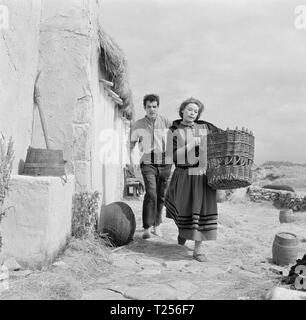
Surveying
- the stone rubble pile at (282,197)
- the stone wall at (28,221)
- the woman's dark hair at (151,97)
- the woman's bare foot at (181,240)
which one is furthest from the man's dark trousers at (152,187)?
the stone rubble pile at (282,197)

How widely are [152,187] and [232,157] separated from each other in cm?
175

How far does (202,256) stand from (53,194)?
6.17 ft

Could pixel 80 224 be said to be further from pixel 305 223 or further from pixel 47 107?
pixel 305 223

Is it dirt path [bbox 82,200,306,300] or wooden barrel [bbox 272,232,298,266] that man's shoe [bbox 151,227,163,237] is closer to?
dirt path [bbox 82,200,306,300]

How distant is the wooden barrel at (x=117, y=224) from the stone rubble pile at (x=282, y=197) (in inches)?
313

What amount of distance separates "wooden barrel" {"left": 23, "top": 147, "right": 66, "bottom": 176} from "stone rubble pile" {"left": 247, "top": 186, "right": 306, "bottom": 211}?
921 centimetres

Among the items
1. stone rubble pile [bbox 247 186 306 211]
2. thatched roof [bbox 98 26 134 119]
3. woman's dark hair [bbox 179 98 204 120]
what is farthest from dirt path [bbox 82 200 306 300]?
stone rubble pile [bbox 247 186 306 211]

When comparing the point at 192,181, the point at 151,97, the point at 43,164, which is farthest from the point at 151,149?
the point at 43,164

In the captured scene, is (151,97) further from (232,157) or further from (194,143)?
(232,157)

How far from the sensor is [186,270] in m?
4.04

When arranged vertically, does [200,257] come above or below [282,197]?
below

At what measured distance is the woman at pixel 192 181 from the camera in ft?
14.7

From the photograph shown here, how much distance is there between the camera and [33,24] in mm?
4461

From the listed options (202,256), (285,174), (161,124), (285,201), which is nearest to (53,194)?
(202,256)
